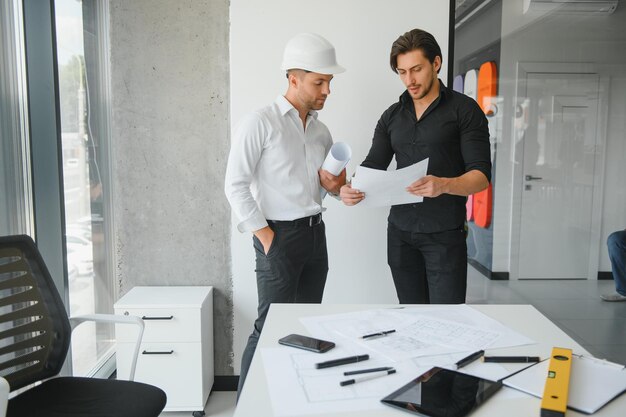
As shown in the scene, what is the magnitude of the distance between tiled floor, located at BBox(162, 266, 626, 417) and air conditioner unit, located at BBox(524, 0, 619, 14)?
1783 millimetres

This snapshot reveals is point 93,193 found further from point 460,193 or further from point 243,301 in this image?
point 460,193

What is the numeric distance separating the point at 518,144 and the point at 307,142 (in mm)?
1742

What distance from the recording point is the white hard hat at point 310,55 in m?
2.40

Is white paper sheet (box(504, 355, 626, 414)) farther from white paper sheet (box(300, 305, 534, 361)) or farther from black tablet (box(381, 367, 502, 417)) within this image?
white paper sheet (box(300, 305, 534, 361))

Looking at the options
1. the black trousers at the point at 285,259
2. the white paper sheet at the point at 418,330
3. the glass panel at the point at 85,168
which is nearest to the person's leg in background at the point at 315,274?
the black trousers at the point at 285,259

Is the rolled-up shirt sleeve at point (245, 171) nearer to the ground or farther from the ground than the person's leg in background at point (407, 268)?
farther from the ground

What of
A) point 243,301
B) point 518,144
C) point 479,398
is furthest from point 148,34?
point 479,398

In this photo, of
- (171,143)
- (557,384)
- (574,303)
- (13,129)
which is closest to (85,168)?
(171,143)

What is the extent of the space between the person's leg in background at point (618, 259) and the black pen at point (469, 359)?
256 cm

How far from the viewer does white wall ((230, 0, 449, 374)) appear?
309 cm

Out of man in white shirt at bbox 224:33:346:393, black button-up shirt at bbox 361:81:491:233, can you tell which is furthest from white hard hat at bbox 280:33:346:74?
black button-up shirt at bbox 361:81:491:233

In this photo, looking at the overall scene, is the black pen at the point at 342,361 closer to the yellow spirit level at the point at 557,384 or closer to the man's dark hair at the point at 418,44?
the yellow spirit level at the point at 557,384

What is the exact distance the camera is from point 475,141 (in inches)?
94.7

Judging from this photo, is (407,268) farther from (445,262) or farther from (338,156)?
(338,156)
